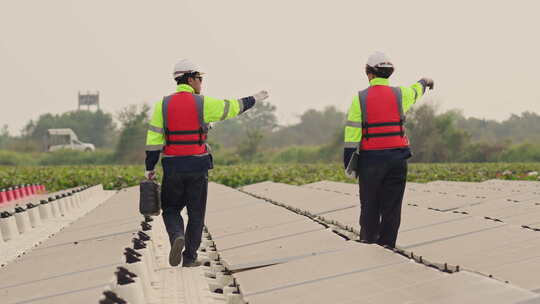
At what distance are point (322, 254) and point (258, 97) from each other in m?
2.45

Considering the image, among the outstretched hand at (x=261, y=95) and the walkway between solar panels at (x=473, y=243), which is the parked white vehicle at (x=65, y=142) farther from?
the walkway between solar panels at (x=473, y=243)

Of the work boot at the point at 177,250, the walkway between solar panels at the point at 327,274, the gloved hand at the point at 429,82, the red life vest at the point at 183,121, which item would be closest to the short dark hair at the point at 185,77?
the red life vest at the point at 183,121

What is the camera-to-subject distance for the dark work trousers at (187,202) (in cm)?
830

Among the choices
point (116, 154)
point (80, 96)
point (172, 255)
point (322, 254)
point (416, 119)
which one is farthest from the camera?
point (80, 96)

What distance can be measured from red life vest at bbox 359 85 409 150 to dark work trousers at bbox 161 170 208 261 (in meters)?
1.66

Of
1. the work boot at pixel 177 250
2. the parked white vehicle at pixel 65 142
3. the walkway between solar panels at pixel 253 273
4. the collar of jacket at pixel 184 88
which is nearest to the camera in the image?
the walkway between solar panels at pixel 253 273

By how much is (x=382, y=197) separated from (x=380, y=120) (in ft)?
2.35

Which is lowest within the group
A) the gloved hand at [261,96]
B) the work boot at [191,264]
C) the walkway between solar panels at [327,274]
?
the work boot at [191,264]

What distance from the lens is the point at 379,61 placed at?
316 inches

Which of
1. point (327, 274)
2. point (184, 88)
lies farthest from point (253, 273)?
point (184, 88)

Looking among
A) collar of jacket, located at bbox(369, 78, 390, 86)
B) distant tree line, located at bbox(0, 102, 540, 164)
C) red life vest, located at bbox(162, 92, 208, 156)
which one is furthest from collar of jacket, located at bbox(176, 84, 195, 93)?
distant tree line, located at bbox(0, 102, 540, 164)

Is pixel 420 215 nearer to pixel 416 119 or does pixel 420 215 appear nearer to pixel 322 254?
pixel 322 254

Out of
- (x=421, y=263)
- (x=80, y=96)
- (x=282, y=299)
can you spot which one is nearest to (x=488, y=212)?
(x=421, y=263)

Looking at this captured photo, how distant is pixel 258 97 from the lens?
8.45 metres
